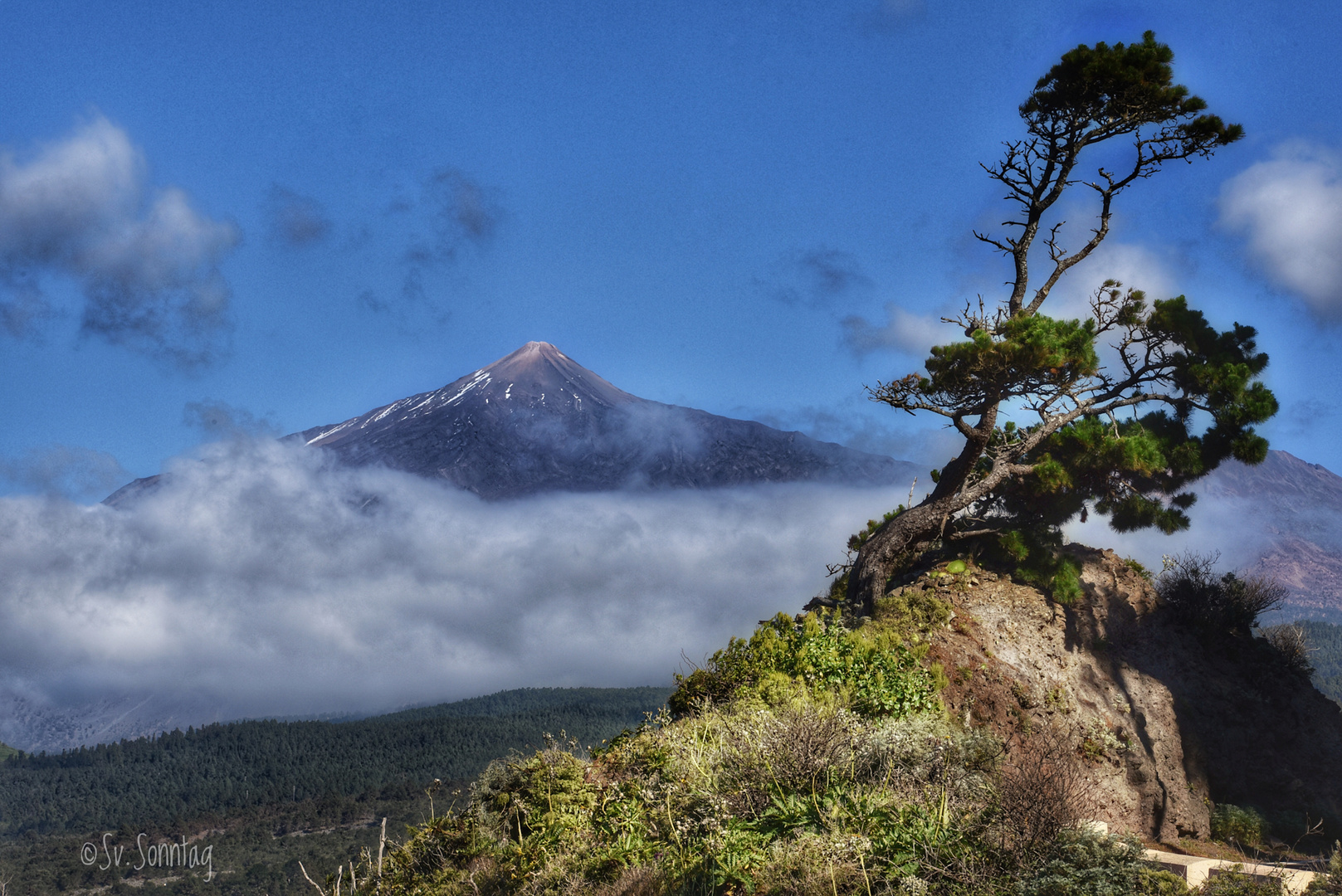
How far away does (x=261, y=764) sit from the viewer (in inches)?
4776

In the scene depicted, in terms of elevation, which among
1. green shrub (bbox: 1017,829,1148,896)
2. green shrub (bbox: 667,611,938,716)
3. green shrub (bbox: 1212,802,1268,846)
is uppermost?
green shrub (bbox: 667,611,938,716)

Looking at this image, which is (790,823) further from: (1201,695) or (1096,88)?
(1096,88)

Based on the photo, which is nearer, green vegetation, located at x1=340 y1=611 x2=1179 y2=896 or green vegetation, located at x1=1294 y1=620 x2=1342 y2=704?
green vegetation, located at x1=340 y1=611 x2=1179 y2=896

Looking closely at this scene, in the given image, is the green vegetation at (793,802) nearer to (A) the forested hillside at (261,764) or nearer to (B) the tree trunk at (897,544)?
(B) the tree trunk at (897,544)

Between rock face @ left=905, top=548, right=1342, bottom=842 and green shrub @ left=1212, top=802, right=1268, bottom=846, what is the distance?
0.17 metres

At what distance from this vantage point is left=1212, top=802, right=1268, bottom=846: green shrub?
13.0m

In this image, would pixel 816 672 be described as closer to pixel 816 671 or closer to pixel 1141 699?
pixel 816 671

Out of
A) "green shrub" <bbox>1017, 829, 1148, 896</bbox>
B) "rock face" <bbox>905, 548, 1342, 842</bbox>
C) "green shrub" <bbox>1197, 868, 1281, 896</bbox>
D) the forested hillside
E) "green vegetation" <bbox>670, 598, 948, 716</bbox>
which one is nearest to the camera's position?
Answer: "green shrub" <bbox>1017, 829, 1148, 896</bbox>

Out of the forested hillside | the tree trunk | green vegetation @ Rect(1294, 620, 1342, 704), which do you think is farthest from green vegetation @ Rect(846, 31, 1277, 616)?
the forested hillside

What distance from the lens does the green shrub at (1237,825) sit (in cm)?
1295

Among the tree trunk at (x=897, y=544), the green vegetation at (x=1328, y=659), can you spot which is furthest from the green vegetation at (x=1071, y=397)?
the green vegetation at (x=1328, y=659)

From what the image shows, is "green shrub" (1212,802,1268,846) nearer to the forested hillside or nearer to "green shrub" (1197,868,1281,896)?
"green shrub" (1197,868,1281,896)

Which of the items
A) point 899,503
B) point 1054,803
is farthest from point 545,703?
point 1054,803

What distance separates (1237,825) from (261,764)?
131 meters
